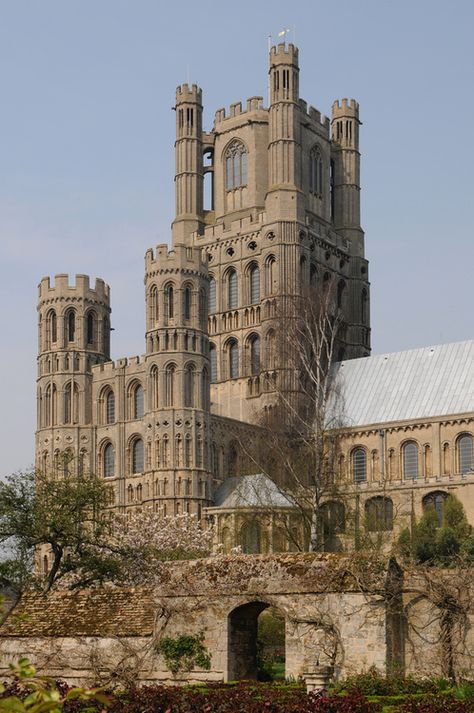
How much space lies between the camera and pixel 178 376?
7094 cm

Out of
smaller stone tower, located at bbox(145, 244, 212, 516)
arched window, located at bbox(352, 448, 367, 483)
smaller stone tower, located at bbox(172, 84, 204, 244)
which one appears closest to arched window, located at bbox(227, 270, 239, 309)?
smaller stone tower, located at bbox(172, 84, 204, 244)

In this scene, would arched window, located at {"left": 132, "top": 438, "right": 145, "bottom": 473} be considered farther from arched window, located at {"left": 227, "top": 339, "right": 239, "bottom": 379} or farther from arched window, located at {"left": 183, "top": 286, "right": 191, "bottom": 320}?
arched window, located at {"left": 227, "top": 339, "right": 239, "bottom": 379}

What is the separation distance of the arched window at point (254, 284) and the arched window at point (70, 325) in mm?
13782

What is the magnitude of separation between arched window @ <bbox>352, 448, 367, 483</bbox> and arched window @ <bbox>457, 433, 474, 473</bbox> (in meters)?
6.52

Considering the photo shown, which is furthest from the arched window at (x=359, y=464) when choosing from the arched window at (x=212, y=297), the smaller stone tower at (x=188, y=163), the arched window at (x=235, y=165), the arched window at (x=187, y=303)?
the arched window at (x=235, y=165)

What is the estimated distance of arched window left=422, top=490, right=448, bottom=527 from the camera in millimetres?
66750

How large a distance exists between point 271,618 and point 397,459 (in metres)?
32.2

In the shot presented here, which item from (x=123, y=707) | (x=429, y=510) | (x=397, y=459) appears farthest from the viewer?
(x=397, y=459)

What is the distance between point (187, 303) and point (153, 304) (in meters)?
2.08

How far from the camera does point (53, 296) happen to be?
7731 centimetres

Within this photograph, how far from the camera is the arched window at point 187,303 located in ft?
236

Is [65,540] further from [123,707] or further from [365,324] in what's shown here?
[365,324]

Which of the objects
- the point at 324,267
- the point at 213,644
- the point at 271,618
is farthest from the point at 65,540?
the point at 324,267

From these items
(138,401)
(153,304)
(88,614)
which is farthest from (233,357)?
(88,614)
